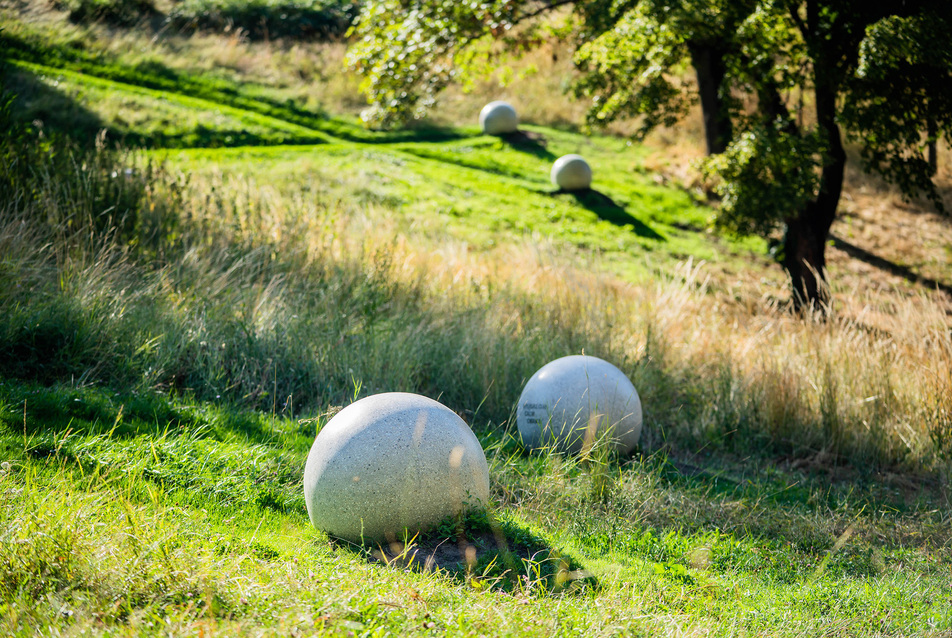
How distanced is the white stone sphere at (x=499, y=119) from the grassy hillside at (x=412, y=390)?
7684 millimetres

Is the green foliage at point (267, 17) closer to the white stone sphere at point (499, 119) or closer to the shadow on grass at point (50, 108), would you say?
the white stone sphere at point (499, 119)

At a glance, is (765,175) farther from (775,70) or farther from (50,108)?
(50,108)

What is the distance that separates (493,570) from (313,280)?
5850mm

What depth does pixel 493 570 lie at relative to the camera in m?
4.18

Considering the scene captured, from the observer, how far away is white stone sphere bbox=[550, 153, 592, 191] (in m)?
17.6

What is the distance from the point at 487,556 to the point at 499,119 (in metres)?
18.8

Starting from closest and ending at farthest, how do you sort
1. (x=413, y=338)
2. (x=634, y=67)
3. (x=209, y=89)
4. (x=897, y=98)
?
(x=413, y=338)
(x=897, y=98)
(x=634, y=67)
(x=209, y=89)

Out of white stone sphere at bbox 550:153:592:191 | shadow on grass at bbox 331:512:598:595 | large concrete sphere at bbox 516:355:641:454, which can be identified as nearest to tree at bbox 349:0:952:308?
white stone sphere at bbox 550:153:592:191

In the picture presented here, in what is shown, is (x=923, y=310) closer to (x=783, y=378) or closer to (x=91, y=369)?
(x=783, y=378)

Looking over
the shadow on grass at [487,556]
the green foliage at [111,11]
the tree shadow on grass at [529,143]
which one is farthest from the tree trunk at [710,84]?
the green foliage at [111,11]

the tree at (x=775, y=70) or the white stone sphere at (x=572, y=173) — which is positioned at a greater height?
the tree at (x=775, y=70)

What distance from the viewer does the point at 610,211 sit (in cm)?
1709

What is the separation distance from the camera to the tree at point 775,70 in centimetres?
1117

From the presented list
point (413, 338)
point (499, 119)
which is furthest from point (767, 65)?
point (499, 119)
